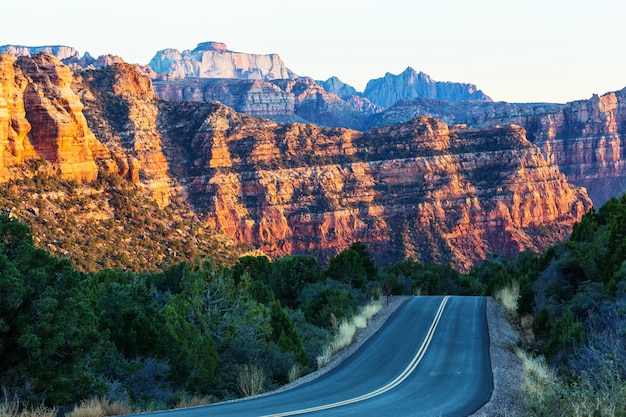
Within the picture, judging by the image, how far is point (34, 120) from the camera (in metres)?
81.4

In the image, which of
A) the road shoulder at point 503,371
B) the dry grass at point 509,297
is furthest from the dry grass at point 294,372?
the dry grass at point 509,297

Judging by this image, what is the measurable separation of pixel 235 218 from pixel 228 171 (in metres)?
7.99

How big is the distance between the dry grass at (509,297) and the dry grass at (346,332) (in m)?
7.40

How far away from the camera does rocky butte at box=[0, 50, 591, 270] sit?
10906cm

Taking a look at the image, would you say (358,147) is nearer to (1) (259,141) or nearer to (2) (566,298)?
(1) (259,141)

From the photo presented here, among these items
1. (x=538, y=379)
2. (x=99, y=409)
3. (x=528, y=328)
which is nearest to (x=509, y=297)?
(x=528, y=328)

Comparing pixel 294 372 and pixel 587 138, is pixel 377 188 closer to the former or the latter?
pixel 587 138

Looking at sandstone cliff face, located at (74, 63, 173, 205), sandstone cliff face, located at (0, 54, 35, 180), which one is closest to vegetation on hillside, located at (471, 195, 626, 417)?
sandstone cliff face, located at (0, 54, 35, 180)

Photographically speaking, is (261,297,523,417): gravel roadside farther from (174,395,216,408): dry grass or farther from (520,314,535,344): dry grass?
(174,395,216,408): dry grass

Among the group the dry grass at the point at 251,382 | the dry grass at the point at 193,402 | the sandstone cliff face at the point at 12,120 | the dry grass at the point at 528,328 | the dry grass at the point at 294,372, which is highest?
the sandstone cliff face at the point at 12,120

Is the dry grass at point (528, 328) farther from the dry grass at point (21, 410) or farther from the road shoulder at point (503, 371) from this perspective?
the dry grass at point (21, 410)

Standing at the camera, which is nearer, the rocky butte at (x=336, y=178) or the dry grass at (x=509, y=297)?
the dry grass at (x=509, y=297)

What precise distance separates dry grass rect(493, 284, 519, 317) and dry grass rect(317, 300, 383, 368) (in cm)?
740

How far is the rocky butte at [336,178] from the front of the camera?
10906cm
